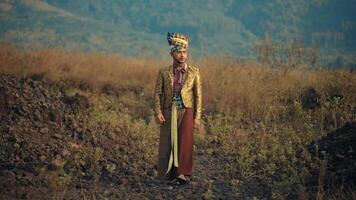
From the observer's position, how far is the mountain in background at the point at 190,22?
60062 millimetres

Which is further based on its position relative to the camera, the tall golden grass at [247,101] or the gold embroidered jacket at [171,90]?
the tall golden grass at [247,101]

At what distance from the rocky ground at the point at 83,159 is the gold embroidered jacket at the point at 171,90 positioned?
0.97m

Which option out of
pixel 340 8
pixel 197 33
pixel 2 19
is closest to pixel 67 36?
pixel 2 19

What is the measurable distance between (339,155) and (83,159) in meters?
3.22

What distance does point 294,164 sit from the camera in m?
6.89

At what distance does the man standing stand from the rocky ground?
0.29 metres

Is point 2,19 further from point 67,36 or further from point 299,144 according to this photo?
point 299,144

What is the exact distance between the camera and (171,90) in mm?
6207

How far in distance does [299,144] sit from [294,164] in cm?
100

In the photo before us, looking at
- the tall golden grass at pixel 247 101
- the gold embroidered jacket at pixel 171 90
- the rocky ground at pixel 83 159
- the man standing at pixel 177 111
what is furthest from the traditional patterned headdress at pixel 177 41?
the tall golden grass at pixel 247 101

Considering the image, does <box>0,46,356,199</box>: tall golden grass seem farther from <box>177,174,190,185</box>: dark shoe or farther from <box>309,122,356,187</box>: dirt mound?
<box>177,174,190,185</box>: dark shoe

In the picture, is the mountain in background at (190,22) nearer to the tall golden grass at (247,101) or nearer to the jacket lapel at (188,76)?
the tall golden grass at (247,101)

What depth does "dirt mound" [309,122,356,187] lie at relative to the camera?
19.7 feet

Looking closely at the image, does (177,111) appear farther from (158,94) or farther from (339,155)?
(339,155)
